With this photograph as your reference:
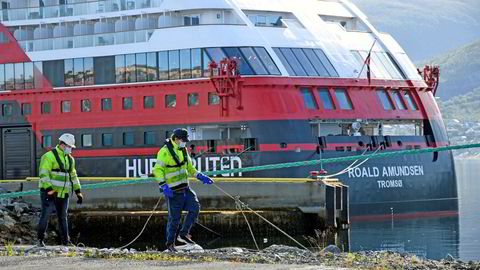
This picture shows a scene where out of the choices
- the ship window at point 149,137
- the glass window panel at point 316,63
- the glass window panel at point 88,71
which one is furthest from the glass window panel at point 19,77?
the glass window panel at point 316,63

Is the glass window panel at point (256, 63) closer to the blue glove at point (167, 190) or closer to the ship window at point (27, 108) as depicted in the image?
the ship window at point (27, 108)

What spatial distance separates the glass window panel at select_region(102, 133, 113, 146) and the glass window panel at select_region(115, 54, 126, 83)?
1.59m

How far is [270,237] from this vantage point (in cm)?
2823

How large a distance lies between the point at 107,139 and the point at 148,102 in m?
1.76

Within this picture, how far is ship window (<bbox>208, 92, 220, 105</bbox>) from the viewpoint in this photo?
116 feet

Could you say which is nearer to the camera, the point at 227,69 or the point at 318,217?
the point at 318,217

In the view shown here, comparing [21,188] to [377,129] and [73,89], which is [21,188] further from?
[377,129]

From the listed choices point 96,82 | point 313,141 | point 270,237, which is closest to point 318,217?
point 270,237

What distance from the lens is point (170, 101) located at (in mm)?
36344

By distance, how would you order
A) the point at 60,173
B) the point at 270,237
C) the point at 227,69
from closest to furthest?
the point at 60,173 → the point at 270,237 → the point at 227,69

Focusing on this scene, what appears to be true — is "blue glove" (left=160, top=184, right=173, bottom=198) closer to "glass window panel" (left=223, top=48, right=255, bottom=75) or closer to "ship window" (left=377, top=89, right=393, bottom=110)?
"glass window panel" (left=223, top=48, right=255, bottom=75)

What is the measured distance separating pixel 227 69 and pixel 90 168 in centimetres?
577

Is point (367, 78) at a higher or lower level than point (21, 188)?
higher

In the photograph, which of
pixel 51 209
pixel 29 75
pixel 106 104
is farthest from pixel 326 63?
pixel 51 209
